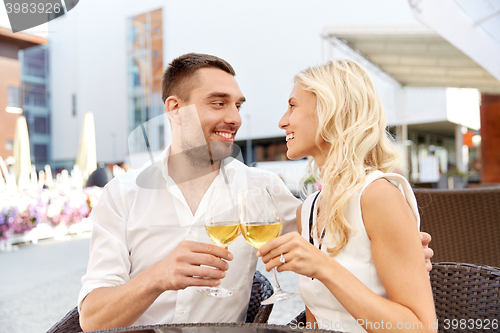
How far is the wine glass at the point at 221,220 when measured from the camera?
34.3 inches

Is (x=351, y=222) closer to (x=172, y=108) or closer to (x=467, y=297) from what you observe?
(x=467, y=297)

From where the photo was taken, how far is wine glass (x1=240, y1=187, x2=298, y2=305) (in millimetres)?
853

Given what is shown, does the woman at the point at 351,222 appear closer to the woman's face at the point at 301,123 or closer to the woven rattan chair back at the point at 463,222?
the woman's face at the point at 301,123

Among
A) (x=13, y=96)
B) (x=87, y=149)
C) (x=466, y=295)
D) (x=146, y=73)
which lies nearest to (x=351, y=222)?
(x=466, y=295)

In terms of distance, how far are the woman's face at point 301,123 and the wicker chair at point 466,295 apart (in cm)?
51

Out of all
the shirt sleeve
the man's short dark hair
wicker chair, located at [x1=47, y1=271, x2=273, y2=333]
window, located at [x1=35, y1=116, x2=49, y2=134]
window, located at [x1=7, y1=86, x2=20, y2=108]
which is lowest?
wicker chair, located at [x1=47, y1=271, x2=273, y2=333]

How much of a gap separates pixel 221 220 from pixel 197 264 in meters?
0.11

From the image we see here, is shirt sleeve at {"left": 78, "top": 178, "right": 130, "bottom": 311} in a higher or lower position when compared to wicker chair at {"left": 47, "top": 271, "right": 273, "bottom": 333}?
higher

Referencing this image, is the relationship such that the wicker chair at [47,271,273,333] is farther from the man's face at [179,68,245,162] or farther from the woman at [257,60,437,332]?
the man's face at [179,68,245,162]

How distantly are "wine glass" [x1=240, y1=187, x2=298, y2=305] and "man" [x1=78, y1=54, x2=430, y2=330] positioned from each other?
66 mm

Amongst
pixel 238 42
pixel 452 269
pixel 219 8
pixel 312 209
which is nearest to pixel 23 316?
pixel 312 209

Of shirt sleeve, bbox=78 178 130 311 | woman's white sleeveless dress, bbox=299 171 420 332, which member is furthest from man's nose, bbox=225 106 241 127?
woman's white sleeveless dress, bbox=299 171 420 332

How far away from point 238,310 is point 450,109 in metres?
17.6

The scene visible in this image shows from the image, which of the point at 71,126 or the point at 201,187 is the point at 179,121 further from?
the point at 71,126
